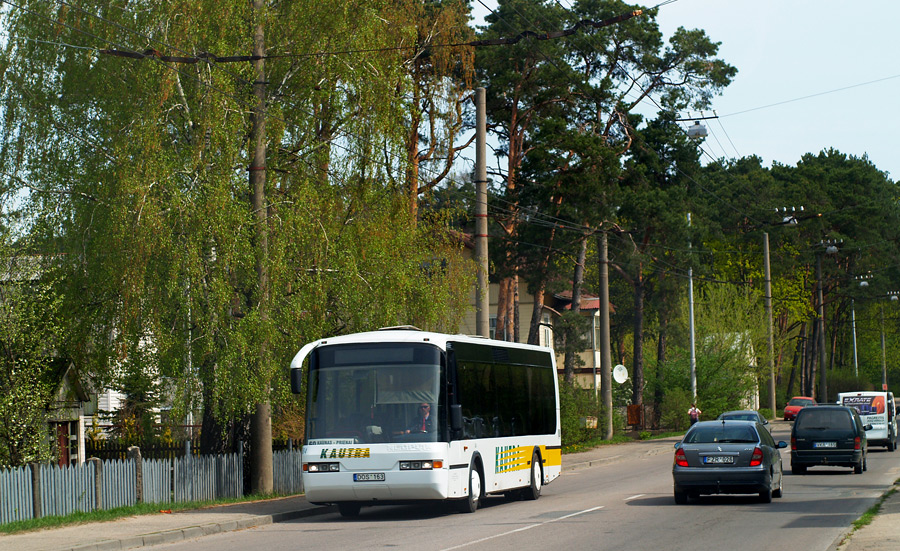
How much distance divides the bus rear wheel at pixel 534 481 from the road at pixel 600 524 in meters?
0.40

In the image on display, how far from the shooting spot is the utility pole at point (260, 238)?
71.0 feet

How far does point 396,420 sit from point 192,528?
149 inches


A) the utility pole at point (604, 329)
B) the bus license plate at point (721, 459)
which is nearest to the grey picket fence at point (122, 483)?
the bus license plate at point (721, 459)

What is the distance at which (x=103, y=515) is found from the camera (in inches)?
733

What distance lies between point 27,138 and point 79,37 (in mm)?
2355

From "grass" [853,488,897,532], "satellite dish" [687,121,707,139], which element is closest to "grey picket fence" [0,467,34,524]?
"grass" [853,488,897,532]

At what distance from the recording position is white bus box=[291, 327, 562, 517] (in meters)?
18.5

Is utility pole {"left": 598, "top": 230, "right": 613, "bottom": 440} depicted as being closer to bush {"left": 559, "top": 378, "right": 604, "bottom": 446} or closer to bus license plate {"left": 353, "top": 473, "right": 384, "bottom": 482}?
bush {"left": 559, "top": 378, "right": 604, "bottom": 446}

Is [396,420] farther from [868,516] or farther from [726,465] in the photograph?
[868,516]

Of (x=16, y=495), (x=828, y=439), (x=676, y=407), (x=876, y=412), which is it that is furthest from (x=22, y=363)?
(x=676, y=407)

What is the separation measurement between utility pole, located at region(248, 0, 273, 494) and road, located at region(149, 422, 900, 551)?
103 inches

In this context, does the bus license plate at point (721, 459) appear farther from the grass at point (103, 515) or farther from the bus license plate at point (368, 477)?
the grass at point (103, 515)

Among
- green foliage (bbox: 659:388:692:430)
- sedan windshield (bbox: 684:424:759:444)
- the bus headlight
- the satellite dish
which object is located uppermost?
the satellite dish

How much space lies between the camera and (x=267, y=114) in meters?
22.5
